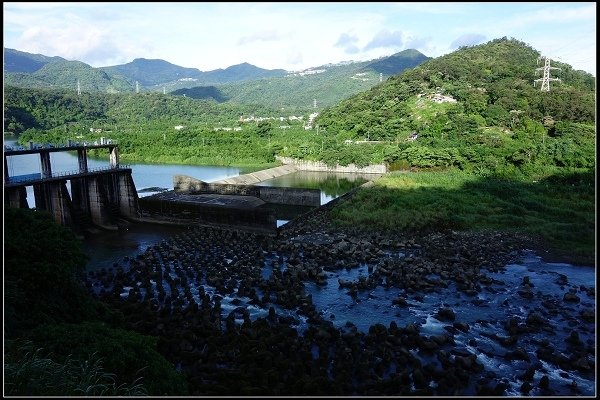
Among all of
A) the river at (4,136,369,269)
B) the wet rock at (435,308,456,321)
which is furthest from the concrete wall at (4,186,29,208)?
the wet rock at (435,308,456,321)

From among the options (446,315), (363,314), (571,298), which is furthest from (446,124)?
(363,314)

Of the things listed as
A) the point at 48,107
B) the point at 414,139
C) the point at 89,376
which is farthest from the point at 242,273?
the point at 48,107

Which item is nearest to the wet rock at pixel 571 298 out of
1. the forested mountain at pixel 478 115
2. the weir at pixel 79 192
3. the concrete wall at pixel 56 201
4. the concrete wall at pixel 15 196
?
the weir at pixel 79 192

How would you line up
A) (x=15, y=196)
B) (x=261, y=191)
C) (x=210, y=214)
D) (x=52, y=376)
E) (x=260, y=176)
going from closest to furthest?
1. (x=52, y=376)
2. (x=15, y=196)
3. (x=210, y=214)
4. (x=261, y=191)
5. (x=260, y=176)

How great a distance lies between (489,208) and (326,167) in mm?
30682

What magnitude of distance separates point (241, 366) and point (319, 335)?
10.1ft

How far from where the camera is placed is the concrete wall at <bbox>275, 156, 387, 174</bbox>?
58.4 metres

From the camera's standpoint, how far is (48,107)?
11688 centimetres

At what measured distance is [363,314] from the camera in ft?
59.2

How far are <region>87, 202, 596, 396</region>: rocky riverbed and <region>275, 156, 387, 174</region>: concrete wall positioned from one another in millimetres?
30594

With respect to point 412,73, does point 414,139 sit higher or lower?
lower

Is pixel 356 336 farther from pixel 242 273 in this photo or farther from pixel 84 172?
pixel 84 172

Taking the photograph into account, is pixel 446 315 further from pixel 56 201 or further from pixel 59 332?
pixel 56 201

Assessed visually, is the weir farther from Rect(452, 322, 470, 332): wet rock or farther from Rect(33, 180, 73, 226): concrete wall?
Rect(452, 322, 470, 332): wet rock
